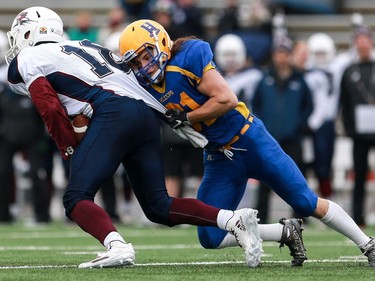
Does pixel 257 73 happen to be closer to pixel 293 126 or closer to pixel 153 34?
pixel 293 126

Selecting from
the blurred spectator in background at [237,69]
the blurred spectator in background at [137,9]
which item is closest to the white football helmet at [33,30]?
the blurred spectator in background at [237,69]

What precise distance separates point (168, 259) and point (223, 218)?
1.19 meters

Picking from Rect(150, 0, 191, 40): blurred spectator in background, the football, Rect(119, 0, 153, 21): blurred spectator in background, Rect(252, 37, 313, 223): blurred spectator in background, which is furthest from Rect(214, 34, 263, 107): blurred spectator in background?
the football

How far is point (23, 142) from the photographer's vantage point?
12.1 metres

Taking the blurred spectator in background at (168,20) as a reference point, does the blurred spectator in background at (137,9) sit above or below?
above

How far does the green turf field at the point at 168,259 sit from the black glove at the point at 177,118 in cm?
79

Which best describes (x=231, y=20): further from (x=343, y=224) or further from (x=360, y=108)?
(x=343, y=224)

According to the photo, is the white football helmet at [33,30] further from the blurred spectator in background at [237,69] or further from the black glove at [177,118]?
the blurred spectator in background at [237,69]

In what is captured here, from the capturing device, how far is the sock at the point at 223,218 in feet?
20.7

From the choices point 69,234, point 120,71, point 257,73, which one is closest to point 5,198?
point 69,234

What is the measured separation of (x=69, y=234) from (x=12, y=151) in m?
1.94

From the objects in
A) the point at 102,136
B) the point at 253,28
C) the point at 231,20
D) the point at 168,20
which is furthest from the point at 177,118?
the point at 231,20

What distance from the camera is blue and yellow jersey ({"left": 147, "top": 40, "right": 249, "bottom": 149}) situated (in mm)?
6480

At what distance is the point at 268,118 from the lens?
11.6 m
